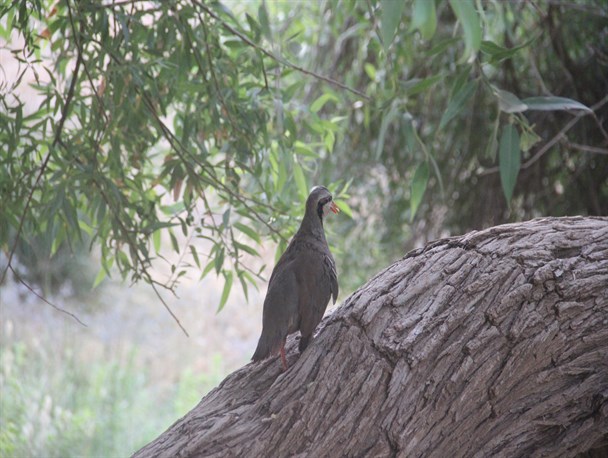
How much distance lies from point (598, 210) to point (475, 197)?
0.48 metres

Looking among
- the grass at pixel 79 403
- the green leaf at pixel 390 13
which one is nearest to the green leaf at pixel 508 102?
the green leaf at pixel 390 13

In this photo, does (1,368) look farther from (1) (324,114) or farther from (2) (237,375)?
(2) (237,375)

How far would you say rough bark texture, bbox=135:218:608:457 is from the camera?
4.16ft

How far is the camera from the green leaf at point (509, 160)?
1615 millimetres

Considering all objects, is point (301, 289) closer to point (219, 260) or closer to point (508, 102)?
point (219, 260)

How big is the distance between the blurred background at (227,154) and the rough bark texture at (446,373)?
278mm

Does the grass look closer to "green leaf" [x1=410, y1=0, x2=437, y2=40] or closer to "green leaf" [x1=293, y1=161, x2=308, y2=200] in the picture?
"green leaf" [x1=293, y1=161, x2=308, y2=200]

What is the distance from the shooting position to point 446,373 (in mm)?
1302

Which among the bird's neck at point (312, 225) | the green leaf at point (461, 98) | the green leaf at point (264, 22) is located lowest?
the bird's neck at point (312, 225)

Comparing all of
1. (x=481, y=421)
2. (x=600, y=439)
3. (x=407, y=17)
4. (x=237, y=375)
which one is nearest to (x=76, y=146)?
(x=237, y=375)

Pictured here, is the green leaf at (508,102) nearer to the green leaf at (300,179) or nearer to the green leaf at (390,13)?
the green leaf at (300,179)

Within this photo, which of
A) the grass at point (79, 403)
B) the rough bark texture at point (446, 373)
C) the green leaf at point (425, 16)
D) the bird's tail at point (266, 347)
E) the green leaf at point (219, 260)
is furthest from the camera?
the grass at point (79, 403)

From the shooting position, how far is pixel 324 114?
2.97 metres

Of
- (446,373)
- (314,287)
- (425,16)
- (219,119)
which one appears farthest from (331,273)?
(425,16)
